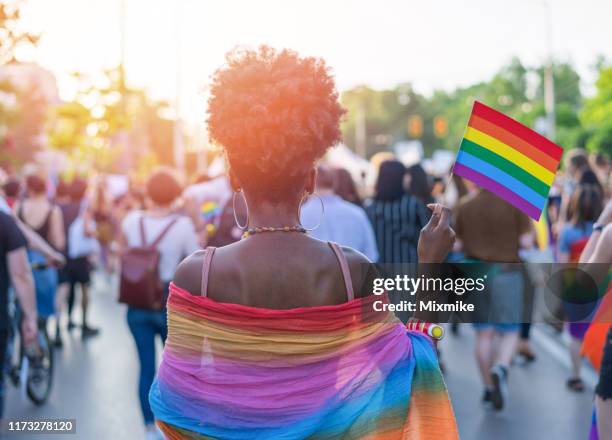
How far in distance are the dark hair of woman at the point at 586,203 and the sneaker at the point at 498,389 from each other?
165 centimetres

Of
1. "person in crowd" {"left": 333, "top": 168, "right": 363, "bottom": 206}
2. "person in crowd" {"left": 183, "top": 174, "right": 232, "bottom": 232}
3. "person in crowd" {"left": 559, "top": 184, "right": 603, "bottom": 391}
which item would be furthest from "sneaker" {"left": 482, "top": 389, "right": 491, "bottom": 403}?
"person in crowd" {"left": 183, "top": 174, "right": 232, "bottom": 232}

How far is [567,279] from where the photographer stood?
353cm

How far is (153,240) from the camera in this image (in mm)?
6773

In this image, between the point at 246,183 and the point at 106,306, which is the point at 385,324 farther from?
the point at 106,306

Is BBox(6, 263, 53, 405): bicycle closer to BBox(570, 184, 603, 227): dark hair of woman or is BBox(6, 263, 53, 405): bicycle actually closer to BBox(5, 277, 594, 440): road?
BBox(5, 277, 594, 440): road

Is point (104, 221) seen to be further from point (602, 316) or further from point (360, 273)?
point (360, 273)

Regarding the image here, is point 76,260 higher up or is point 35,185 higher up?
point 35,185

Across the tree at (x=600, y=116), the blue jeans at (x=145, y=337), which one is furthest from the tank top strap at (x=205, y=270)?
the tree at (x=600, y=116)

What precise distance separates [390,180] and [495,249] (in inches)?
40.4

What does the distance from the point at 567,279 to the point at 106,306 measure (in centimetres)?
1278

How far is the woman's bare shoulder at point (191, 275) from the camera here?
109 inches

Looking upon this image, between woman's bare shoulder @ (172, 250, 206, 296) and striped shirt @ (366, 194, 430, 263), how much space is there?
5.23 metres

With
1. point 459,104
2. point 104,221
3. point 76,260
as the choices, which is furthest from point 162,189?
point 459,104

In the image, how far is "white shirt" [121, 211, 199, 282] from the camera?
679 centimetres
